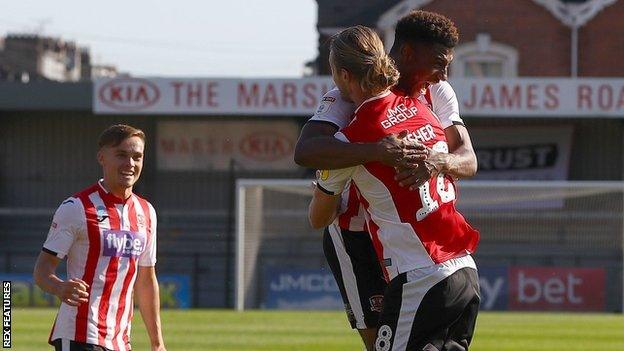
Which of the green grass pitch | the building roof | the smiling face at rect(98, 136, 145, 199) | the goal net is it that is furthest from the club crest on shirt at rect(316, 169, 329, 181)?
the building roof

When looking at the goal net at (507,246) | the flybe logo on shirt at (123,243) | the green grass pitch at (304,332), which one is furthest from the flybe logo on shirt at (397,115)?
the goal net at (507,246)

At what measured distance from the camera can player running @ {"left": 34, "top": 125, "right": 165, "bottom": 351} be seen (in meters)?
5.99

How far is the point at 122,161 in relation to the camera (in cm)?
604

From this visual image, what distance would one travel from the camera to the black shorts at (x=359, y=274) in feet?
18.8

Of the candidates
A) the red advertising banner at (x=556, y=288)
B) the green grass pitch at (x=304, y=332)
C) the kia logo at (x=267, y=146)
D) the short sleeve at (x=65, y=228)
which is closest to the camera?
the short sleeve at (x=65, y=228)

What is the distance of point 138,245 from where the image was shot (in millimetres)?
6191

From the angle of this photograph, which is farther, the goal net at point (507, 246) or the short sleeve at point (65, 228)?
the goal net at point (507, 246)

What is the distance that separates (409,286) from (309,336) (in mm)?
10512

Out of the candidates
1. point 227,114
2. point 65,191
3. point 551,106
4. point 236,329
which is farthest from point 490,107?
point 236,329

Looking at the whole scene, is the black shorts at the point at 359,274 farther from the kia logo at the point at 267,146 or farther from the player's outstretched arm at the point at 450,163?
the kia logo at the point at 267,146

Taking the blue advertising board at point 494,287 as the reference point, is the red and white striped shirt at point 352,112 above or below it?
above

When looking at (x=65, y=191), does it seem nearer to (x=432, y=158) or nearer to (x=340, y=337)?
(x=340, y=337)

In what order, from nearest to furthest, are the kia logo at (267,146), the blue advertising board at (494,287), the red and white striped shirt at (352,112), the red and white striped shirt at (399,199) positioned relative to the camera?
1. the red and white striped shirt at (399,199)
2. the red and white striped shirt at (352,112)
3. the blue advertising board at (494,287)
4. the kia logo at (267,146)

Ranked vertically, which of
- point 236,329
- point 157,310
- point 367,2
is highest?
point 367,2
